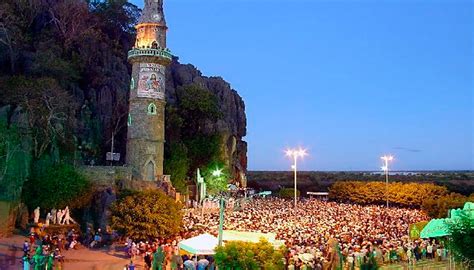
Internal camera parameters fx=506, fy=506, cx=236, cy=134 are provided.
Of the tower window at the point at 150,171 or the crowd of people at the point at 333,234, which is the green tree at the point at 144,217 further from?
the tower window at the point at 150,171

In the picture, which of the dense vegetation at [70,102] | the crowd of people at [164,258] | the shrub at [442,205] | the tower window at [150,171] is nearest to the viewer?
the crowd of people at [164,258]

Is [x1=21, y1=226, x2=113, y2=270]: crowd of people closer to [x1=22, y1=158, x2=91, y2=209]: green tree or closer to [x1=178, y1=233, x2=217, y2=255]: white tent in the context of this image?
[x1=22, y1=158, x2=91, y2=209]: green tree

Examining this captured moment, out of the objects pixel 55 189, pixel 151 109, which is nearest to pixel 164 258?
pixel 55 189

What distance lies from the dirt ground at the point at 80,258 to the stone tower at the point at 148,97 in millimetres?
17267

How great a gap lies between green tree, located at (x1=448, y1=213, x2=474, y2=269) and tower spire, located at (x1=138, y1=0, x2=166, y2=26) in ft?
120

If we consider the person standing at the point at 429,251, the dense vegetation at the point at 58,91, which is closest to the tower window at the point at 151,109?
the dense vegetation at the point at 58,91

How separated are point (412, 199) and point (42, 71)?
46.0 metres

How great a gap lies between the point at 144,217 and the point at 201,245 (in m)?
9.58

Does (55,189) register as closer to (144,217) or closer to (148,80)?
(144,217)

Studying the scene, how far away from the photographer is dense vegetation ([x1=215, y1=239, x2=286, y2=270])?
17.6 m

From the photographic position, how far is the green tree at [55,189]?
35000 millimetres

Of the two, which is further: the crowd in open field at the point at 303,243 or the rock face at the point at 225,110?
the rock face at the point at 225,110

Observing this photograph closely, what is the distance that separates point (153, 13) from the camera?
4797cm

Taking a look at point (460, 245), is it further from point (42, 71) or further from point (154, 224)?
point (42, 71)
